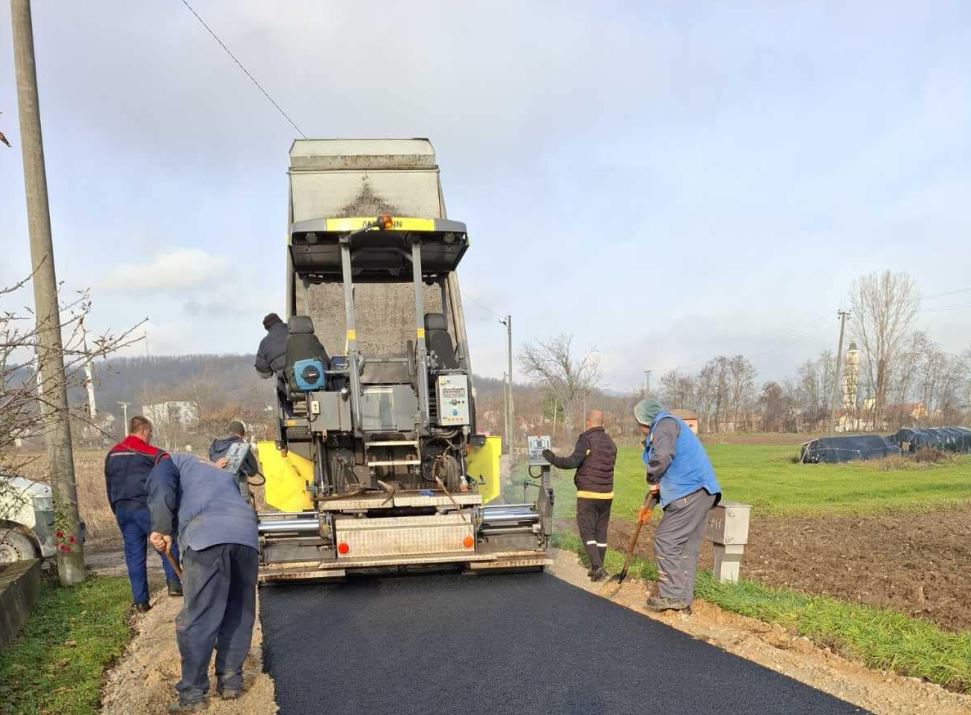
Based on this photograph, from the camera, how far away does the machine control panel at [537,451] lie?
23.9 ft

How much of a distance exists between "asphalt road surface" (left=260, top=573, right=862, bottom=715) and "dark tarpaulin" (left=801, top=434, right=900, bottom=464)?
26259mm

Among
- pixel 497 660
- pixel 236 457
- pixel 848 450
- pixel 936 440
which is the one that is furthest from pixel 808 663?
pixel 936 440

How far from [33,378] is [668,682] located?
15.7 ft

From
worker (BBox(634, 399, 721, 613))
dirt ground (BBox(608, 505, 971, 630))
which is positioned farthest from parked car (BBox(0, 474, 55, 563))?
dirt ground (BBox(608, 505, 971, 630))

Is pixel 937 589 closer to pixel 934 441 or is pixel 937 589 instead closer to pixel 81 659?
pixel 81 659

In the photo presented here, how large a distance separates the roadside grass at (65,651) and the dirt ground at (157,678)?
96mm

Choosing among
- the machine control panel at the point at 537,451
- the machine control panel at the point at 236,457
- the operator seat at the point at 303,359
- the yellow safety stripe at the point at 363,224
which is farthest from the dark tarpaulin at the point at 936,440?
the machine control panel at the point at 236,457

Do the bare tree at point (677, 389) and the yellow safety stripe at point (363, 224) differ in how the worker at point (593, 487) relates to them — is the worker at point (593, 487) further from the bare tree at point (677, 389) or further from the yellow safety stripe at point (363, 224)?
the bare tree at point (677, 389)

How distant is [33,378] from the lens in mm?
5051

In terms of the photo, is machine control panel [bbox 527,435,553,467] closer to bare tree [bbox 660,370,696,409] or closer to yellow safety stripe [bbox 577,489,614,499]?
yellow safety stripe [bbox 577,489,614,499]

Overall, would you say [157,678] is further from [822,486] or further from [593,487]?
[822,486]

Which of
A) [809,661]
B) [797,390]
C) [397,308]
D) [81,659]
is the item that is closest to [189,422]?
[397,308]

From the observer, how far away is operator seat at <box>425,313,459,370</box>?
732 cm

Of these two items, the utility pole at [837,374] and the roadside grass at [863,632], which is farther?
the utility pole at [837,374]
